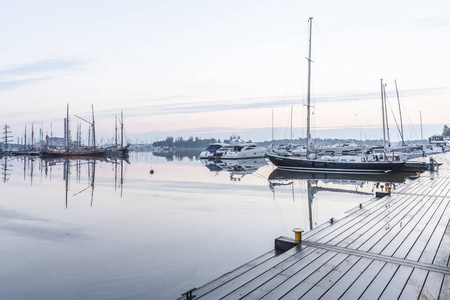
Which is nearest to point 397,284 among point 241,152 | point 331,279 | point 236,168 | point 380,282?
point 380,282

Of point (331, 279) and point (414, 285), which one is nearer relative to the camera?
point (414, 285)

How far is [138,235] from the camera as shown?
992cm

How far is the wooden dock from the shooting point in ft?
14.8

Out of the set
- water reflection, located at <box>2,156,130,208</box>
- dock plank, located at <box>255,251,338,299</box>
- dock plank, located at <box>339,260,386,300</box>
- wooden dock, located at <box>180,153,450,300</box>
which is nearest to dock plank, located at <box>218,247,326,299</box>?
wooden dock, located at <box>180,153,450,300</box>

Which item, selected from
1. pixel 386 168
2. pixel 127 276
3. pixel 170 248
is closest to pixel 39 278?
pixel 127 276

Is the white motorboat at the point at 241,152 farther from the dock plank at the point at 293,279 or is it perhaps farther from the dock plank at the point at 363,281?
the dock plank at the point at 363,281

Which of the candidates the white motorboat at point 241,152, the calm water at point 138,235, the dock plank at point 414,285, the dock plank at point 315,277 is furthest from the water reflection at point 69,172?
the white motorboat at point 241,152

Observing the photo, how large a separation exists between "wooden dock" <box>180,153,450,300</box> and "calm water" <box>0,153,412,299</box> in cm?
168

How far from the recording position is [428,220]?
8.83 metres

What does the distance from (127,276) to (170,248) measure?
199 centimetres

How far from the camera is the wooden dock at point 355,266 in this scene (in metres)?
4.50

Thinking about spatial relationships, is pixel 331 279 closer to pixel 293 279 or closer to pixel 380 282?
pixel 293 279

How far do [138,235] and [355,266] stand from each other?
22.7ft

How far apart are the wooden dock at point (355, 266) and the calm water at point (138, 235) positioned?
66.3 inches
